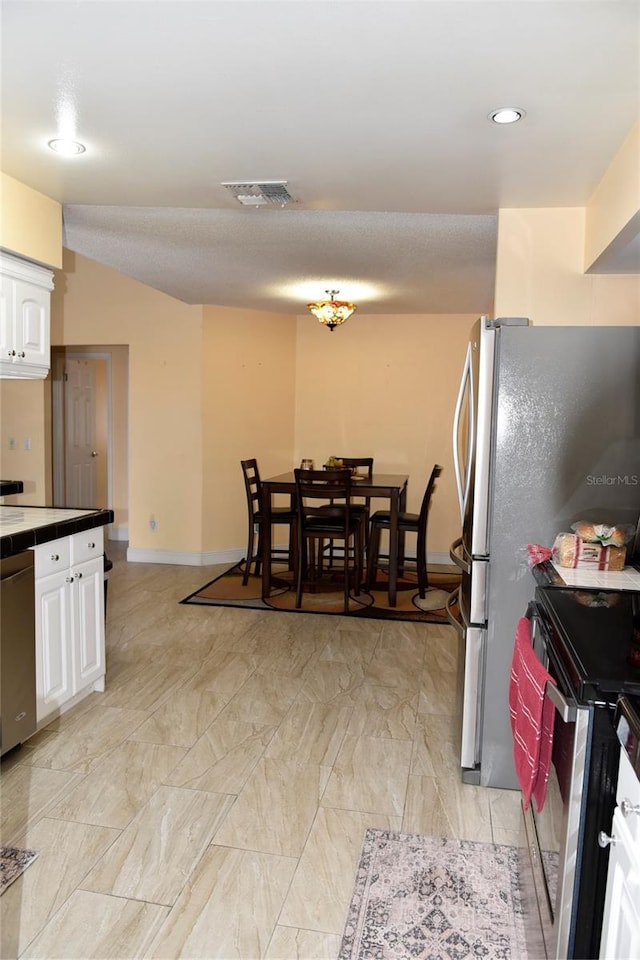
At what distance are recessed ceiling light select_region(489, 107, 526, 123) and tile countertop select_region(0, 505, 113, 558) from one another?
90.0 inches

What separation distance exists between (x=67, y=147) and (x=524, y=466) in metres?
2.08

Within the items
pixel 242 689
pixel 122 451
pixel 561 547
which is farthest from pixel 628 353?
pixel 122 451

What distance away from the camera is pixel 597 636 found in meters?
1.58

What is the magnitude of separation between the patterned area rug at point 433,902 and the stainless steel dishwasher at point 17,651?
1.45 metres

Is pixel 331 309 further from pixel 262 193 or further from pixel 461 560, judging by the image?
pixel 461 560

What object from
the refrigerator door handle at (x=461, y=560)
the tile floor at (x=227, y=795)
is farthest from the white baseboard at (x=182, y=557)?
the refrigerator door handle at (x=461, y=560)

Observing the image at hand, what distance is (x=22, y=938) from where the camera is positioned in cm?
185

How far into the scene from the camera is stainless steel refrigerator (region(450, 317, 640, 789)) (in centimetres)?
251

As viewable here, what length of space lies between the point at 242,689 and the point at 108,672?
0.78 m

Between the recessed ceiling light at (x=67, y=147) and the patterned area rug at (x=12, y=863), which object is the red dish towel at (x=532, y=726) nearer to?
the patterned area rug at (x=12, y=863)

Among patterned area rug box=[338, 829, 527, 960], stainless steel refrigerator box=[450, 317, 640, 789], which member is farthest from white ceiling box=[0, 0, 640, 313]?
patterned area rug box=[338, 829, 527, 960]

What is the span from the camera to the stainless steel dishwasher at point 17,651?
2.63m

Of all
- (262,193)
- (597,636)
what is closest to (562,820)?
(597,636)

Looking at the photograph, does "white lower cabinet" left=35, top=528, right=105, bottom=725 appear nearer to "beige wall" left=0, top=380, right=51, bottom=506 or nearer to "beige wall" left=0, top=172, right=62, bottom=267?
"beige wall" left=0, top=172, right=62, bottom=267
